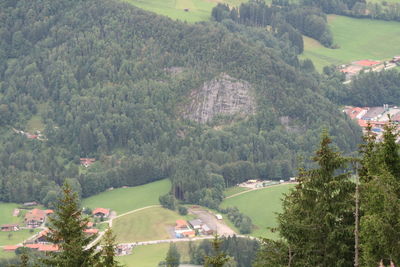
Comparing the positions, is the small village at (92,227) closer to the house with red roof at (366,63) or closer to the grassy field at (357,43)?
the grassy field at (357,43)

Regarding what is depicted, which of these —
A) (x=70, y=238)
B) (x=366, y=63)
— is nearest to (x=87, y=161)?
(x=366, y=63)

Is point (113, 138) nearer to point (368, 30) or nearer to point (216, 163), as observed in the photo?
point (216, 163)

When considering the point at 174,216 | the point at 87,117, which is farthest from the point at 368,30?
the point at 174,216

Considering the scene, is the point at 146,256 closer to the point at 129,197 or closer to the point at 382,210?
the point at 129,197

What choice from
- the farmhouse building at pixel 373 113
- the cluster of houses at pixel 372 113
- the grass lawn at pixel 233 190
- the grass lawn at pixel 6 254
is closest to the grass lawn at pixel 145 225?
the grass lawn at pixel 233 190

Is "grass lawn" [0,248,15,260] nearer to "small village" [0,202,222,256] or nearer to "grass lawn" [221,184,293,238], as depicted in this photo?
"small village" [0,202,222,256]

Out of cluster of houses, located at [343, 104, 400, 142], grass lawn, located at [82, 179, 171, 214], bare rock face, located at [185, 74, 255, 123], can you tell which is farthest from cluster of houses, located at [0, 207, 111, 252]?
cluster of houses, located at [343, 104, 400, 142]
